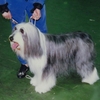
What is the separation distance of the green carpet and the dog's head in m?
0.73

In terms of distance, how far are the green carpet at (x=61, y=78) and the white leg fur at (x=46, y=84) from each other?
0.19 feet

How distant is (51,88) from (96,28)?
2157mm

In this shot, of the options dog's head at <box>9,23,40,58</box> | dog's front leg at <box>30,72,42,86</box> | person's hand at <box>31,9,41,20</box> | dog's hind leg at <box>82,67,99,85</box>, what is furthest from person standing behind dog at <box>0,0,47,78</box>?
dog's hind leg at <box>82,67,99,85</box>

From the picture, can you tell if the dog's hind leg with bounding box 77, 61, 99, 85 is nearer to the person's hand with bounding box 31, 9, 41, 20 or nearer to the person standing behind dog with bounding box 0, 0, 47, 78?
the person standing behind dog with bounding box 0, 0, 47, 78

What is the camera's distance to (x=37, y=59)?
323 cm

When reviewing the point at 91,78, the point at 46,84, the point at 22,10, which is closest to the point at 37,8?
the point at 22,10

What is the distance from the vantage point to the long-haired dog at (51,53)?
9.93ft

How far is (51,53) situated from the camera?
3.33 m

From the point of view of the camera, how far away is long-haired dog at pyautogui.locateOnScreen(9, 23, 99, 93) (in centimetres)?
303

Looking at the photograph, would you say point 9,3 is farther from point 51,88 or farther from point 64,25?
point 64,25

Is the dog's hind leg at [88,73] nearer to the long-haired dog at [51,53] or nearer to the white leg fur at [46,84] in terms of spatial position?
the long-haired dog at [51,53]

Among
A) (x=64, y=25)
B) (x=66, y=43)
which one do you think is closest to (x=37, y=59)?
(x=66, y=43)

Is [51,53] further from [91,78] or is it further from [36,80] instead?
[91,78]

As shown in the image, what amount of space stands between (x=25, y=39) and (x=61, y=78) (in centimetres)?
111
